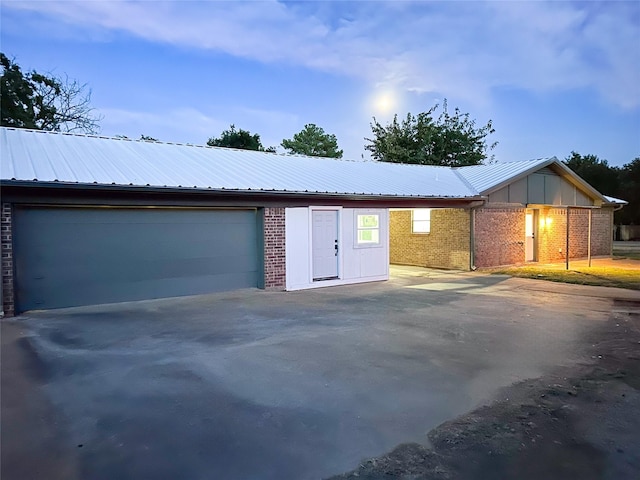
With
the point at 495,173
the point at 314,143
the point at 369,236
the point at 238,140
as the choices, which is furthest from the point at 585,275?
the point at 314,143

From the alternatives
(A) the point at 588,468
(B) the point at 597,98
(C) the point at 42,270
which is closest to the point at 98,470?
(A) the point at 588,468

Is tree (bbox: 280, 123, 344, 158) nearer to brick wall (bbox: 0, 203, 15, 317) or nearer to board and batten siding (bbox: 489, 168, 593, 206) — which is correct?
board and batten siding (bbox: 489, 168, 593, 206)

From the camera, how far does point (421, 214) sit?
663 inches

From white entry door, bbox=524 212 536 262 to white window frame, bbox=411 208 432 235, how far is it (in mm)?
4165

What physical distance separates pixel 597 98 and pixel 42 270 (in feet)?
114

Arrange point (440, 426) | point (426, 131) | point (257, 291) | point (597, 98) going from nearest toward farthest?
1. point (440, 426)
2. point (257, 291)
3. point (597, 98)
4. point (426, 131)

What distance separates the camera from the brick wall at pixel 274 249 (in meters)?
11.1

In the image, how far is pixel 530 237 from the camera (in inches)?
698

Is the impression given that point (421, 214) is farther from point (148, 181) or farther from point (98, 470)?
point (98, 470)

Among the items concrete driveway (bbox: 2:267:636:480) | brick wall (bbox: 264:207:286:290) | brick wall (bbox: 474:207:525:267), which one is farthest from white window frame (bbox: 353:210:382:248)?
brick wall (bbox: 474:207:525:267)

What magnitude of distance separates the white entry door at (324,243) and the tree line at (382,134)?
2104 centimetres

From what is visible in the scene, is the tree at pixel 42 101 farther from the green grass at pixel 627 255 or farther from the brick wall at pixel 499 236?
the green grass at pixel 627 255

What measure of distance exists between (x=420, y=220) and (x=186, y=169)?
30.7 ft

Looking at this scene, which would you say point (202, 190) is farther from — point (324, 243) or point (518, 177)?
point (518, 177)
